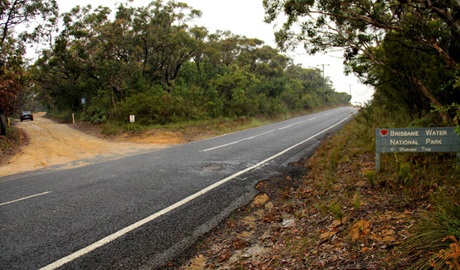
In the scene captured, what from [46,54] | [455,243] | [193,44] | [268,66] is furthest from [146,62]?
[455,243]

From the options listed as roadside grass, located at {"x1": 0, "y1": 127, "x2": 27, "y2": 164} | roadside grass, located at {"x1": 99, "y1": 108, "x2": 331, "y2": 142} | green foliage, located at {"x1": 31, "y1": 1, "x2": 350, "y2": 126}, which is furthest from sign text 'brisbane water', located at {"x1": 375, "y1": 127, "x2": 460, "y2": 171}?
green foliage, located at {"x1": 31, "y1": 1, "x2": 350, "y2": 126}

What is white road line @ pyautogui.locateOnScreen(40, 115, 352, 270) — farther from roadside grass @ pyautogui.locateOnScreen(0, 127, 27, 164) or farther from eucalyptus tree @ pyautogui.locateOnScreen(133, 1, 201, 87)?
eucalyptus tree @ pyautogui.locateOnScreen(133, 1, 201, 87)

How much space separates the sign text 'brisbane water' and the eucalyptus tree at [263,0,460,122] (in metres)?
2.06

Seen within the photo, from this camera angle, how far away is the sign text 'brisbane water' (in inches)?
194

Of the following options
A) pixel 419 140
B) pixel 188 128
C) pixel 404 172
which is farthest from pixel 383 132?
pixel 188 128

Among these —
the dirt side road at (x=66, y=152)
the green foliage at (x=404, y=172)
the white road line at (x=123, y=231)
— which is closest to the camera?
the white road line at (x=123, y=231)

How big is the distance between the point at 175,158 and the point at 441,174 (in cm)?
745

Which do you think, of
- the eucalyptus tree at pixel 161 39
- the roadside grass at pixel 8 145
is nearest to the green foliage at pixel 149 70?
the eucalyptus tree at pixel 161 39

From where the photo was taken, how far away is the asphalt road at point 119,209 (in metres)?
3.77

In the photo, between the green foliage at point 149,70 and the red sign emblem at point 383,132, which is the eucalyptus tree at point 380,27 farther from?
the green foliage at point 149,70

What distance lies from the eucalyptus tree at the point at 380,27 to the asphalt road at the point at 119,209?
448 cm

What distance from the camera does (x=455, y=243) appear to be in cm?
247

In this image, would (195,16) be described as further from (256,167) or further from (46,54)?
(256,167)

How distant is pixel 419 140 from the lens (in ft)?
16.5
